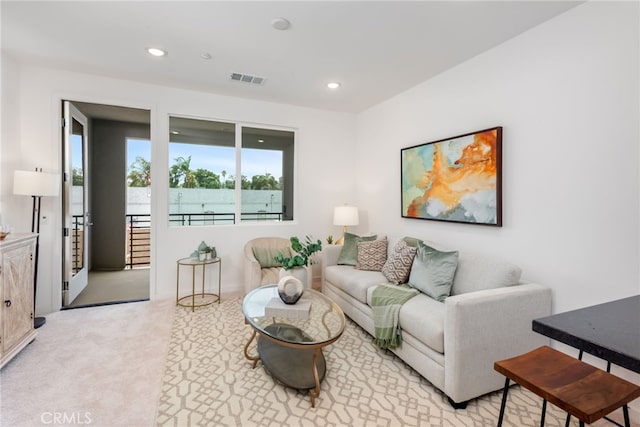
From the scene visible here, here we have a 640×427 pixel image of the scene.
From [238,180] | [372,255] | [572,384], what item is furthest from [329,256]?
[572,384]

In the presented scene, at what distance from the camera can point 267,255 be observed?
3928 millimetres

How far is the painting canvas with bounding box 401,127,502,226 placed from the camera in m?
2.62

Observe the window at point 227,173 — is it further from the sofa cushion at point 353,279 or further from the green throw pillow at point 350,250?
the sofa cushion at point 353,279

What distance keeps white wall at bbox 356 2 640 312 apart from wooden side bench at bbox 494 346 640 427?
3.01ft

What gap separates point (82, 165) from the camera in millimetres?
4070

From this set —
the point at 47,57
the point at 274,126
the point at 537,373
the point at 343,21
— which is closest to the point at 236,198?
the point at 274,126

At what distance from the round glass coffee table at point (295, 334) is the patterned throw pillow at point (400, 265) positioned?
0.79m

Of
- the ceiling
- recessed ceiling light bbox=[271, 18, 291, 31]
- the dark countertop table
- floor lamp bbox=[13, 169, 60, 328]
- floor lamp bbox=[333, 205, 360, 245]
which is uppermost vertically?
the ceiling

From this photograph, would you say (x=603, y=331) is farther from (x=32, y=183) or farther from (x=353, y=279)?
(x=32, y=183)

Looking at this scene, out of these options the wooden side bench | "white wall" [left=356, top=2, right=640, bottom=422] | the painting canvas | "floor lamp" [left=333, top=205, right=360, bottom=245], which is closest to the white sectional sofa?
"white wall" [left=356, top=2, right=640, bottom=422]

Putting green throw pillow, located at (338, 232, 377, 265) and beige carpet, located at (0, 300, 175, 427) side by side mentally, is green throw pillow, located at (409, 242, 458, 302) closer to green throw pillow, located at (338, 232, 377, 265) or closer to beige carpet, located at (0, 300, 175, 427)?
green throw pillow, located at (338, 232, 377, 265)

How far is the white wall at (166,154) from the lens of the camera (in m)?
3.19

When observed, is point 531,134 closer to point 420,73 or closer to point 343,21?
point 420,73

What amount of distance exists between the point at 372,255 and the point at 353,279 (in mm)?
482
